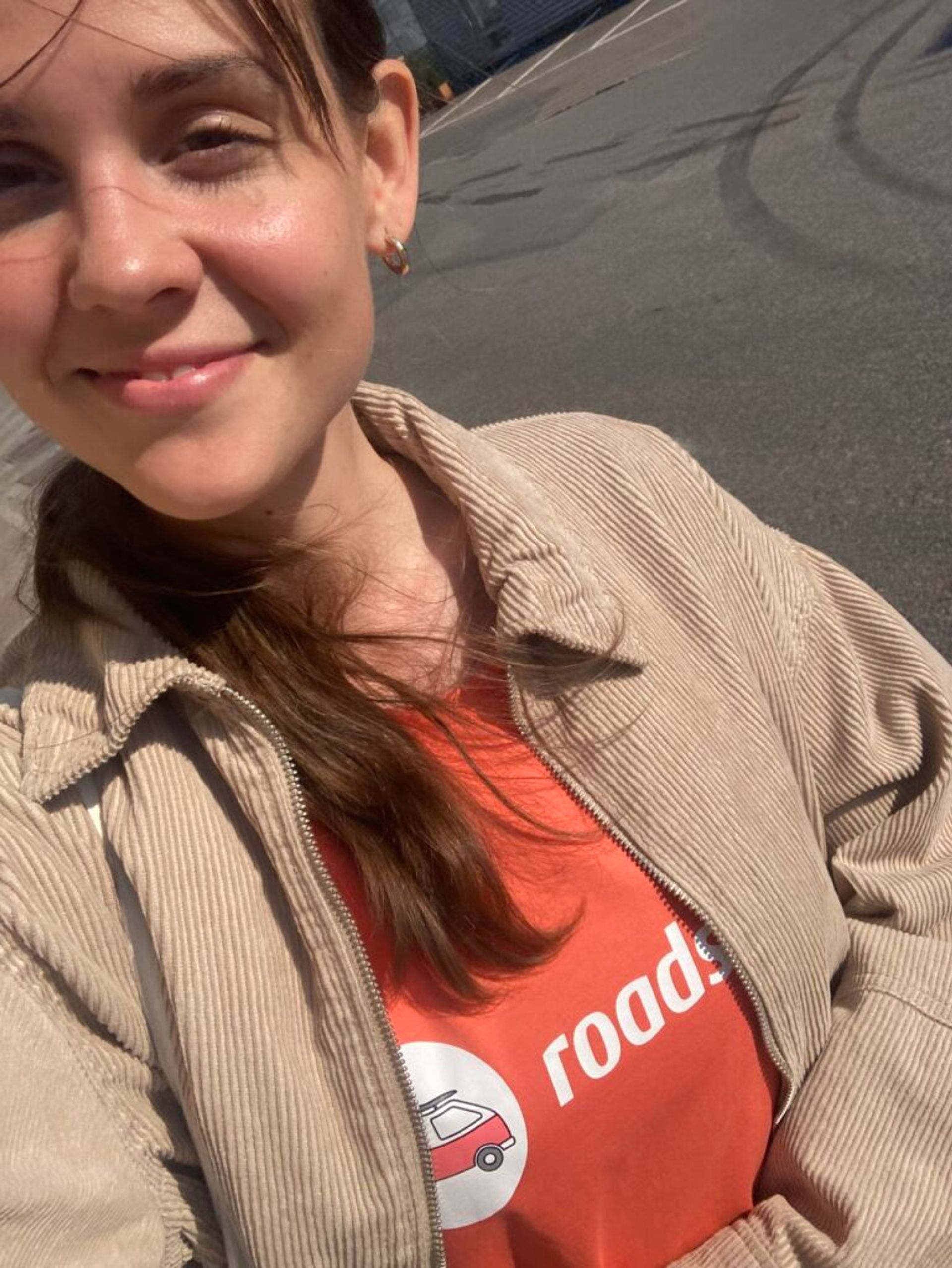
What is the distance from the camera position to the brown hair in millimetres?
1173

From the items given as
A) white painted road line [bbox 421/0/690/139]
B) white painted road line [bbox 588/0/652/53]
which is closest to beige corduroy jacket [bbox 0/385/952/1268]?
white painted road line [bbox 421/0/690/139]

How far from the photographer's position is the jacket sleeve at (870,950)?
128 centimetres

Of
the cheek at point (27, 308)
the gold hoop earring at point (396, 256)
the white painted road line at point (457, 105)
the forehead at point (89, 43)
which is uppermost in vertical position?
the forehead at point (89, 43)

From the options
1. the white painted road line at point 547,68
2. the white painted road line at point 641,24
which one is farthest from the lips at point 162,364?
the white painted road line at point 641,24

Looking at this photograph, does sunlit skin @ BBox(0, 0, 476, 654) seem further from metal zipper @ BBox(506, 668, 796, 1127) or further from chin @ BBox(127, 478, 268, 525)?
metal zipper @ BBox(506, 668, 796, 1127)

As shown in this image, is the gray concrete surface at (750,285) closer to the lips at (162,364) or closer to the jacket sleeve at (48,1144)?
the lips at (162,364)

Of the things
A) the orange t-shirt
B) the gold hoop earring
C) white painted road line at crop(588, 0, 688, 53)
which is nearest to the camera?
the orange t-shirt

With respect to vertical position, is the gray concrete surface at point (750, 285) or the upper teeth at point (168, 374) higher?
the upper teeth at point (168, 374)

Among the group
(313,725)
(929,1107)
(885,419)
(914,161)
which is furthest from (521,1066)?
(914,161)

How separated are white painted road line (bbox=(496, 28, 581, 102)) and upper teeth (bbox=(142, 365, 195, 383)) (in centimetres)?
1535

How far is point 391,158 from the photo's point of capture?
4.46 ft

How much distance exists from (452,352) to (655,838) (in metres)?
5.60

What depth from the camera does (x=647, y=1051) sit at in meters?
1.20

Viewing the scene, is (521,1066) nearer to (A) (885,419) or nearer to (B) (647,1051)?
(B) (647,1051)
